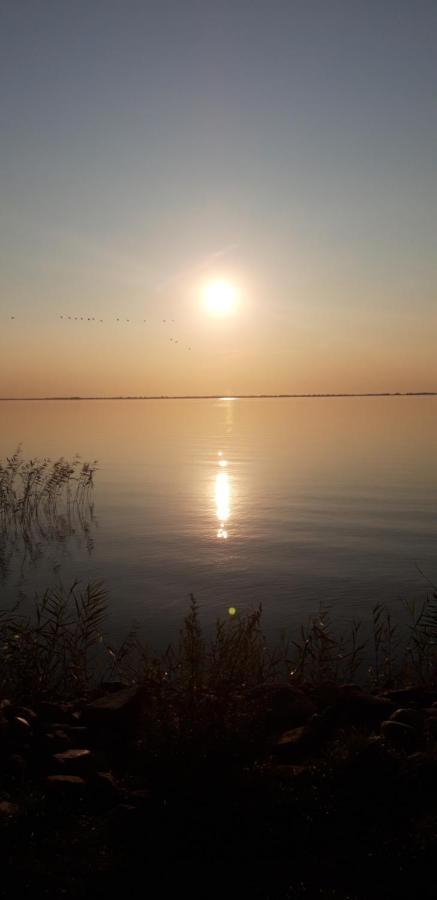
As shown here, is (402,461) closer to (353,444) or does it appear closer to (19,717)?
(353,444)

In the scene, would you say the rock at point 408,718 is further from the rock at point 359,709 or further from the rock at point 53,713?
the rock at point 53,713

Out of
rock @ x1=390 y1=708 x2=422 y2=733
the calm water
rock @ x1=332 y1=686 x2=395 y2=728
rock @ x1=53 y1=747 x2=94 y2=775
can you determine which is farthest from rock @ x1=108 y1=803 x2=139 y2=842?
the calm water

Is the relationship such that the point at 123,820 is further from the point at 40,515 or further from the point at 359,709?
the point at 40,515

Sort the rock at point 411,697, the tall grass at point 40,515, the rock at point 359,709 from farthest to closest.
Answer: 1. the tall grass at point 40,515
2. the rock at point 411,697
3. the rock at point 359,709

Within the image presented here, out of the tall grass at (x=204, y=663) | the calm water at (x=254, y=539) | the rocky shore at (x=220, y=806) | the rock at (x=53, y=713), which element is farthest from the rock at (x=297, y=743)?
the calm water at (x=254, y=539)

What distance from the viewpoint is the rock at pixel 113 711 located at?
409 inches

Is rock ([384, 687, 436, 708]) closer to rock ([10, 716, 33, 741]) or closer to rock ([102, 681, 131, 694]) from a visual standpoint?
rock ([102, 681, 131, 694])

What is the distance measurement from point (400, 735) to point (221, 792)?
3138 mm

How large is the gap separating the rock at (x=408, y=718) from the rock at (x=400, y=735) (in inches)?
14.1

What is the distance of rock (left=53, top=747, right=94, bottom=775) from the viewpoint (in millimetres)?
8789

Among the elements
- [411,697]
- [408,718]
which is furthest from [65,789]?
[411,697]

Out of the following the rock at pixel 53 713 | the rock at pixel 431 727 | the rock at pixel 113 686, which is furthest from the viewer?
the rock at pixel 113 686

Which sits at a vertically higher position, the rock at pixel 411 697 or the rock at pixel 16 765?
the rock at pixel 16 765

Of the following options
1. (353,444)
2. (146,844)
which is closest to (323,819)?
(146,844)
